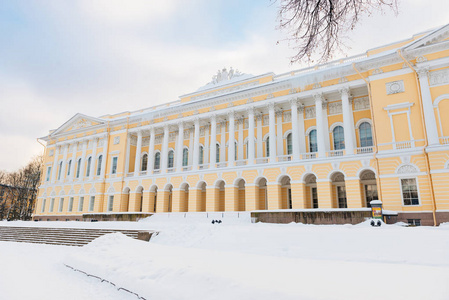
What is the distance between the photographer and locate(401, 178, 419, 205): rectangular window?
64.8 feet

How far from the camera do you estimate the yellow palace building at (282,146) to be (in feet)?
66.4

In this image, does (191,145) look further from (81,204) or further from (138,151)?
(81,204)

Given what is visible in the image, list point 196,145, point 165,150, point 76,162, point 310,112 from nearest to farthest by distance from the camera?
1. point 310,112
2. point 196,145
3. point 165,150
4. point 76,162

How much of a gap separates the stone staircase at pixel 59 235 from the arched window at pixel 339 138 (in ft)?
60.5

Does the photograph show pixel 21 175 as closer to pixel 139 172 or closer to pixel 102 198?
pixel 102 198

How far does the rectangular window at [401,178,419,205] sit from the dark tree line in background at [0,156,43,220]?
49.9 meters

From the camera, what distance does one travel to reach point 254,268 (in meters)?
5.88

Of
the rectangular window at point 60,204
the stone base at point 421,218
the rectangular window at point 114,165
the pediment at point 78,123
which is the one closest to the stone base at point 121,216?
the rectangular window at point 114,165

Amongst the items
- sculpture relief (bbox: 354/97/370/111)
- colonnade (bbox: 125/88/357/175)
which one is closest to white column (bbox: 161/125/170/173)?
colonnade (bbox: 125/88/357/175)

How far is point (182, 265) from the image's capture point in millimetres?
6688

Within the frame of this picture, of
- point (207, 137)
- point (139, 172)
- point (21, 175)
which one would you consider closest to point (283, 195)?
point (207, 137)

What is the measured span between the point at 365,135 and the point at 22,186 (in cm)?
5052

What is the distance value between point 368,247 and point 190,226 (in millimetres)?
8481

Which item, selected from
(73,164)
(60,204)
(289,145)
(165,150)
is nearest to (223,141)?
(165,150)
